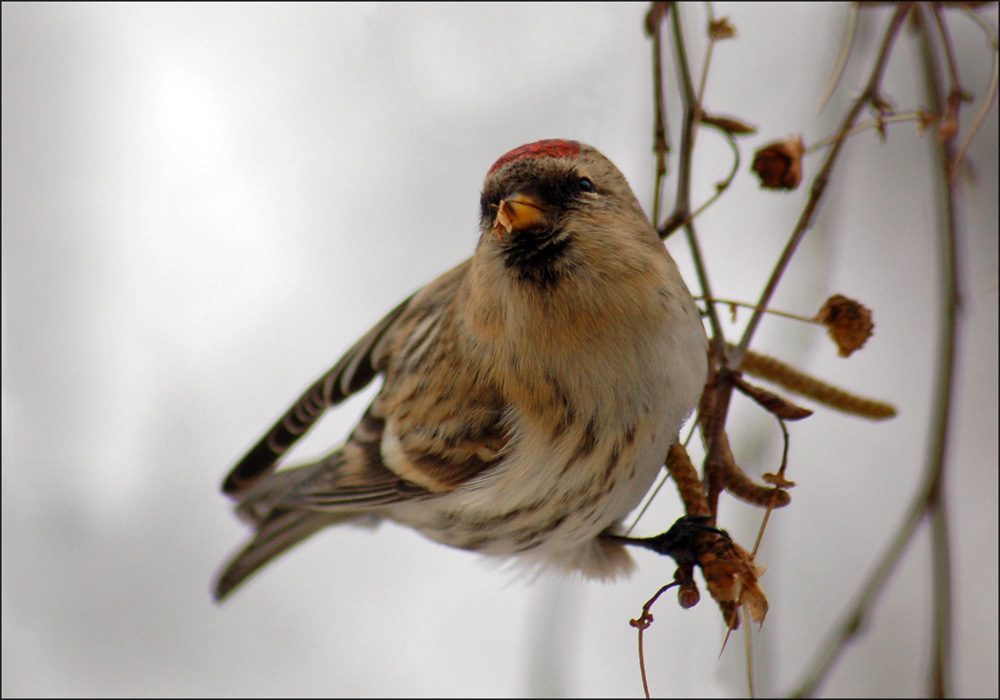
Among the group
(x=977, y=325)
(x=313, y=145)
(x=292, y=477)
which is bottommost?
(x=292, y=477)

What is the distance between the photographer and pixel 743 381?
30.9 inches

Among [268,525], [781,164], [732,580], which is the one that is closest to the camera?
[732,580]

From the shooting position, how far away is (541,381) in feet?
3.11

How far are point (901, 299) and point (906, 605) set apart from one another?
2.03ft

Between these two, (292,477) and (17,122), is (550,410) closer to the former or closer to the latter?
(292,477)

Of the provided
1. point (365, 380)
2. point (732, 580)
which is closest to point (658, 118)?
point (732, 580)

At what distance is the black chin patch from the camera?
878 millimetres

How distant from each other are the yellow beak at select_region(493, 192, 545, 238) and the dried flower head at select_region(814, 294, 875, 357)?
0.27 metres

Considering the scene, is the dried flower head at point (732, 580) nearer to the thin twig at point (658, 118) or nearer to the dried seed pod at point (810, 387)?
the dried seed pod at point (810, 387)

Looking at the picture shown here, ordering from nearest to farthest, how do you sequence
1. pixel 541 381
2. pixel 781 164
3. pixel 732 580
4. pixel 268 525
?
pixel 732 580 → pixel 781 164 → pixel 541 381 → pixel 268 525

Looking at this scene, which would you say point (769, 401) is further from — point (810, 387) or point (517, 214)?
point (517, 214)

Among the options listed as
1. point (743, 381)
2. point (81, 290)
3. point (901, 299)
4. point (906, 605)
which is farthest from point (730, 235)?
point (81, 290)

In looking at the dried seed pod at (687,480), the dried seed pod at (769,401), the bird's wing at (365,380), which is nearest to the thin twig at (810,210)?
the dried seed pod at (769,401)

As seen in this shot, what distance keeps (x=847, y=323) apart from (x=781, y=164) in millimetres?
154
